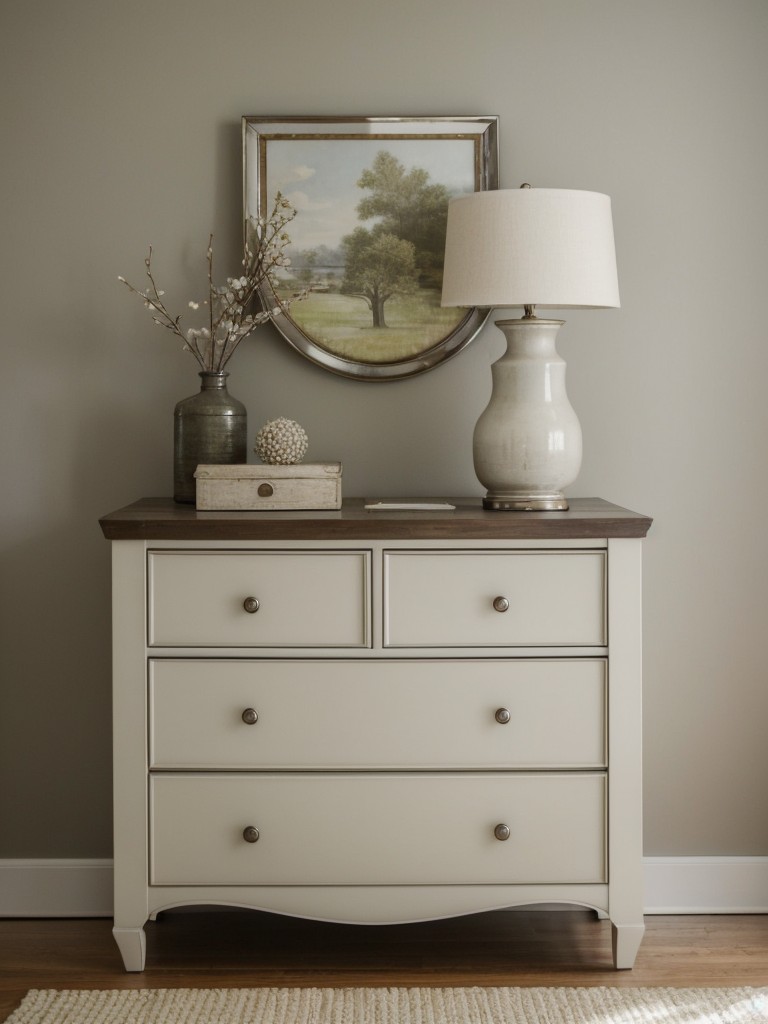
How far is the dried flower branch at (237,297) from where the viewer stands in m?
2.37

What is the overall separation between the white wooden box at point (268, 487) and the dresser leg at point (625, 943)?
106 centimetres

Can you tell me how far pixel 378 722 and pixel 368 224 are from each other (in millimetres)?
1185

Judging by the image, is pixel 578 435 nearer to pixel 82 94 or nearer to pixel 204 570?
pixel 204 570

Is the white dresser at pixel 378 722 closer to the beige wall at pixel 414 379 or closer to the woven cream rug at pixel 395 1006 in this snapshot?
the woven cream rug at pixel 395 1006

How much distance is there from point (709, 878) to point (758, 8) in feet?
6.92

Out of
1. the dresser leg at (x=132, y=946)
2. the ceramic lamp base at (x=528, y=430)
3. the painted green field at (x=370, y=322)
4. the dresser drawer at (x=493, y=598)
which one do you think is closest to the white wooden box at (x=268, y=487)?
the dresser drawer at (x=493, y=598)

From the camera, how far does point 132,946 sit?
2121 mm

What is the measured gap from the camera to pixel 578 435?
220 centimetres

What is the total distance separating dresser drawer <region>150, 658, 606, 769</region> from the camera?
2047 millimetres

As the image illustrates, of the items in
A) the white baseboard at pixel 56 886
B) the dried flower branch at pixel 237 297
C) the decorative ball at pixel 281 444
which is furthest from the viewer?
the white baseboard at pixel 56 886

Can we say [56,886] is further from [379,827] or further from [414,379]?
[414,379]

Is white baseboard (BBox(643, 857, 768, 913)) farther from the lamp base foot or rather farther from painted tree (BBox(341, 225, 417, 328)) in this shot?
painted tree (BBox(341, 225, 417, 328))

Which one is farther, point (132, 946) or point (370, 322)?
point (370, 322)

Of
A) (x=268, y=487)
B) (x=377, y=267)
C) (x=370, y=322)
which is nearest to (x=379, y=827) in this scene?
(x=268, y=487)
